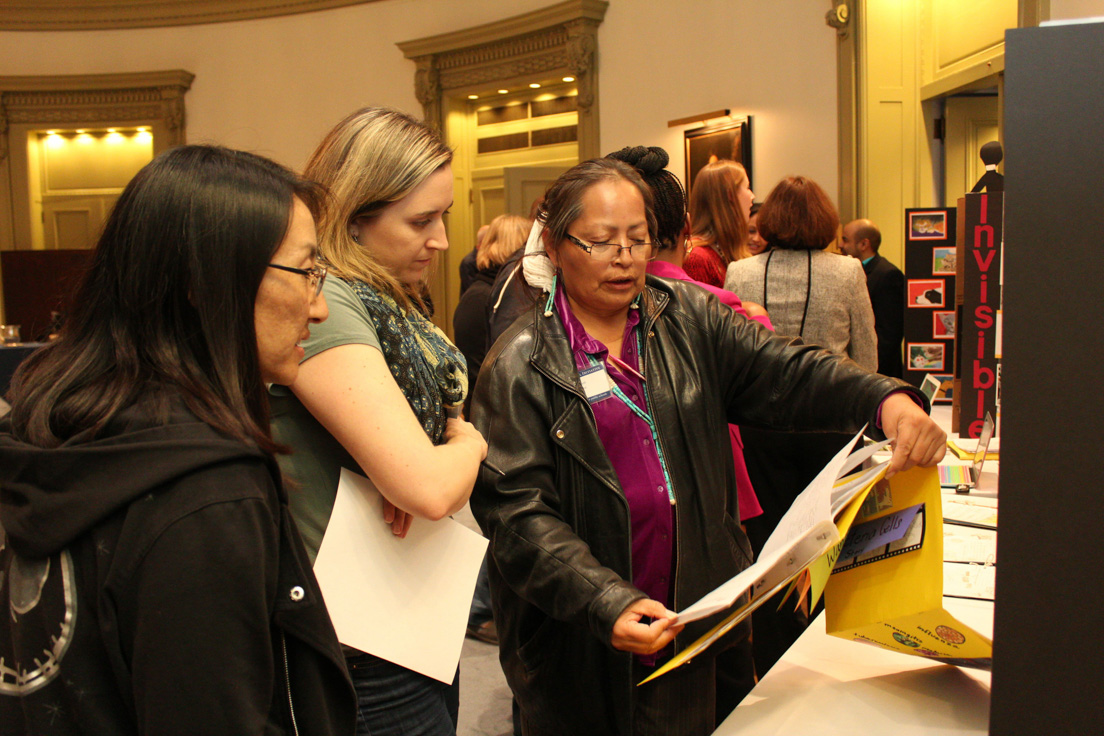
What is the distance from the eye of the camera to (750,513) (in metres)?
2.41

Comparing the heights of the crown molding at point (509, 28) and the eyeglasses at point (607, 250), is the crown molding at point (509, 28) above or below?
above

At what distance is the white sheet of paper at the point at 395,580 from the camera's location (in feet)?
4.00

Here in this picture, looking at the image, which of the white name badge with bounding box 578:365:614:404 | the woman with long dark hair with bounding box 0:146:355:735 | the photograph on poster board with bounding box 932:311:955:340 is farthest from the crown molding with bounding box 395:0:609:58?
the woman with long dark hair with bounding box 0:146:355:735

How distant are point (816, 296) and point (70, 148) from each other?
10680 millimetres

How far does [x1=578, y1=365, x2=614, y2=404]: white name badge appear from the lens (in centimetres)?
159

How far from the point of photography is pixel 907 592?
3.77 feet

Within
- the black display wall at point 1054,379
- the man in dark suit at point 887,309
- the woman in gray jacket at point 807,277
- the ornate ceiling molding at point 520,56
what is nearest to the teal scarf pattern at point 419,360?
the black display wall at point 1054,379

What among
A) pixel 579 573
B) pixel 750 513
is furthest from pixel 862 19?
pixel 579 573

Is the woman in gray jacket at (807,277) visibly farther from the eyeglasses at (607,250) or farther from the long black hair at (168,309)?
the long black hair at (168,309)

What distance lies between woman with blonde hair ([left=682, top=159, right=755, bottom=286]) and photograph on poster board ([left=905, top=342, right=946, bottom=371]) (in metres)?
1.36

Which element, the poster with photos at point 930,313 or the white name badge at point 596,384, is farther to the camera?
the poster with photos at point 930,313

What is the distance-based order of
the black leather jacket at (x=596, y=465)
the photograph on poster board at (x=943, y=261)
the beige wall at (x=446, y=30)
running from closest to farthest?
the black leather jacket at (x=596, y=465)
the photograph on poster board at (x=943, y=261)
the beige wall at (x=446, y=30)

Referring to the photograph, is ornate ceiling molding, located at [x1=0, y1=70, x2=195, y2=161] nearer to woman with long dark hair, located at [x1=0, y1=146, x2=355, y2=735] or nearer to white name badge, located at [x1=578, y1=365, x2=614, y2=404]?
white name badge, located at [x1=578, y1=365, x2=614, y2=404]

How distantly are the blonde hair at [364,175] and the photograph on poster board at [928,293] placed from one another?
341 cm
